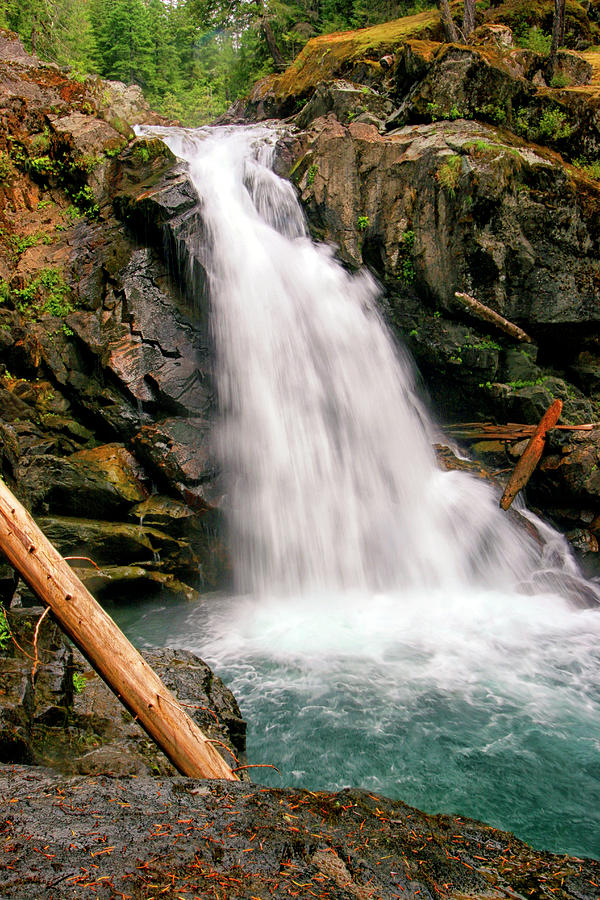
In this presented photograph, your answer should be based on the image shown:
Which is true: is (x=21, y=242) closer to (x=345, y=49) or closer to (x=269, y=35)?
(x=345, y=49)

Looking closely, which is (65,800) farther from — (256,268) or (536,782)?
(256,268)

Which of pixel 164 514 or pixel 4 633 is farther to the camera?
pixel 164 514

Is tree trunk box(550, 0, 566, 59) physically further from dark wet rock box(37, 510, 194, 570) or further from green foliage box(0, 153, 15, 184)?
dark wet rock box(37, 510, 194, 570)

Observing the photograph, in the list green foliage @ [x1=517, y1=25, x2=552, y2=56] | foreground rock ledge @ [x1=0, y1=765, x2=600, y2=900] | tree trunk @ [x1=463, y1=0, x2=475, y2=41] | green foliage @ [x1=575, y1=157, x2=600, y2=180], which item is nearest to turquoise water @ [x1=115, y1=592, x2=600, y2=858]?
foreground rock ledge @ [x1=0, y1=765, x2=600, y2=900]

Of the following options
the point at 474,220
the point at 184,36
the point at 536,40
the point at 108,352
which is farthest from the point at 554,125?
the point at 184,36

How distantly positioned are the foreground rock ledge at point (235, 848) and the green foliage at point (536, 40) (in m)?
20.3

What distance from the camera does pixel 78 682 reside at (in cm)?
464

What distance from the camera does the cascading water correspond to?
530cm

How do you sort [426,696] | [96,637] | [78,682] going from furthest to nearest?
[426,696], [78,682], [96,637]

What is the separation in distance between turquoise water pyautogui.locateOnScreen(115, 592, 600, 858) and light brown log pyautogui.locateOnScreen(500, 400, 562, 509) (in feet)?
7.77

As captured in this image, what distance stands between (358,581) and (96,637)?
24.7ft

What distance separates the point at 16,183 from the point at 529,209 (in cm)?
1258

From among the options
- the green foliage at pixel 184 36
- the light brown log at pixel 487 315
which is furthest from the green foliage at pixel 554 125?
the green foliage at pixel 184 36

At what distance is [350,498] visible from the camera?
36.3ft
